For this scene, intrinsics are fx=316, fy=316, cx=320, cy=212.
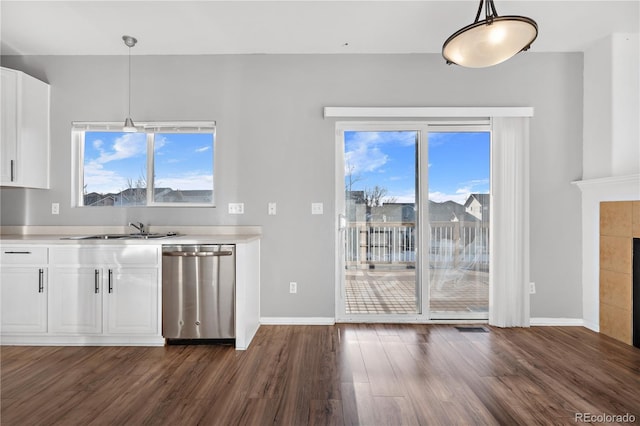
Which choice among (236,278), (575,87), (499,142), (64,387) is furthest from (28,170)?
(575,87)

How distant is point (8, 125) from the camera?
295 centimetres

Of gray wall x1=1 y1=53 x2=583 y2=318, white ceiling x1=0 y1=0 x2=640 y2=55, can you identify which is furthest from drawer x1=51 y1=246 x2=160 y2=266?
white ceiling x1=0 y1=0 x2=640 y2=55

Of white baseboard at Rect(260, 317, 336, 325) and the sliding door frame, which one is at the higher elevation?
the sliding door frame

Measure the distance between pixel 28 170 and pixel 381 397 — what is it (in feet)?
12.3

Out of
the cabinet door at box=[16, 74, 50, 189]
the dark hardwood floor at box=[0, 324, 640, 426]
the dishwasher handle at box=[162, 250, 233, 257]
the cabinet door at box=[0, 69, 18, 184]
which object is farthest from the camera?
the cabinet door at box=[16, 74, 50, 189]

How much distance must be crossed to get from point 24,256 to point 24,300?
14.8 inches

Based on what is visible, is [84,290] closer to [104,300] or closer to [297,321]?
[104,300]

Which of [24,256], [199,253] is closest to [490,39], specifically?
[199,253]

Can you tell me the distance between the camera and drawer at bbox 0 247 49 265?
269 centimetres

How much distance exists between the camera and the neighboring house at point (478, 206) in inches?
131

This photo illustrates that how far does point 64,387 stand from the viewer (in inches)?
82.3

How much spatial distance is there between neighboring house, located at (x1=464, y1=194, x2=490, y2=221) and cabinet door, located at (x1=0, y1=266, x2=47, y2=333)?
13.2 ft

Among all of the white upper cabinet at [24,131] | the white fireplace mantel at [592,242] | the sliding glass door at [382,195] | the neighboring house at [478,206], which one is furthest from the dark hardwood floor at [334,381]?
the white upper cabinet at [24,131]

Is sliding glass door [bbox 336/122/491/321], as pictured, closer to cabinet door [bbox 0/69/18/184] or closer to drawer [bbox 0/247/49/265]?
drawer [bbox 0/247/49/265]
